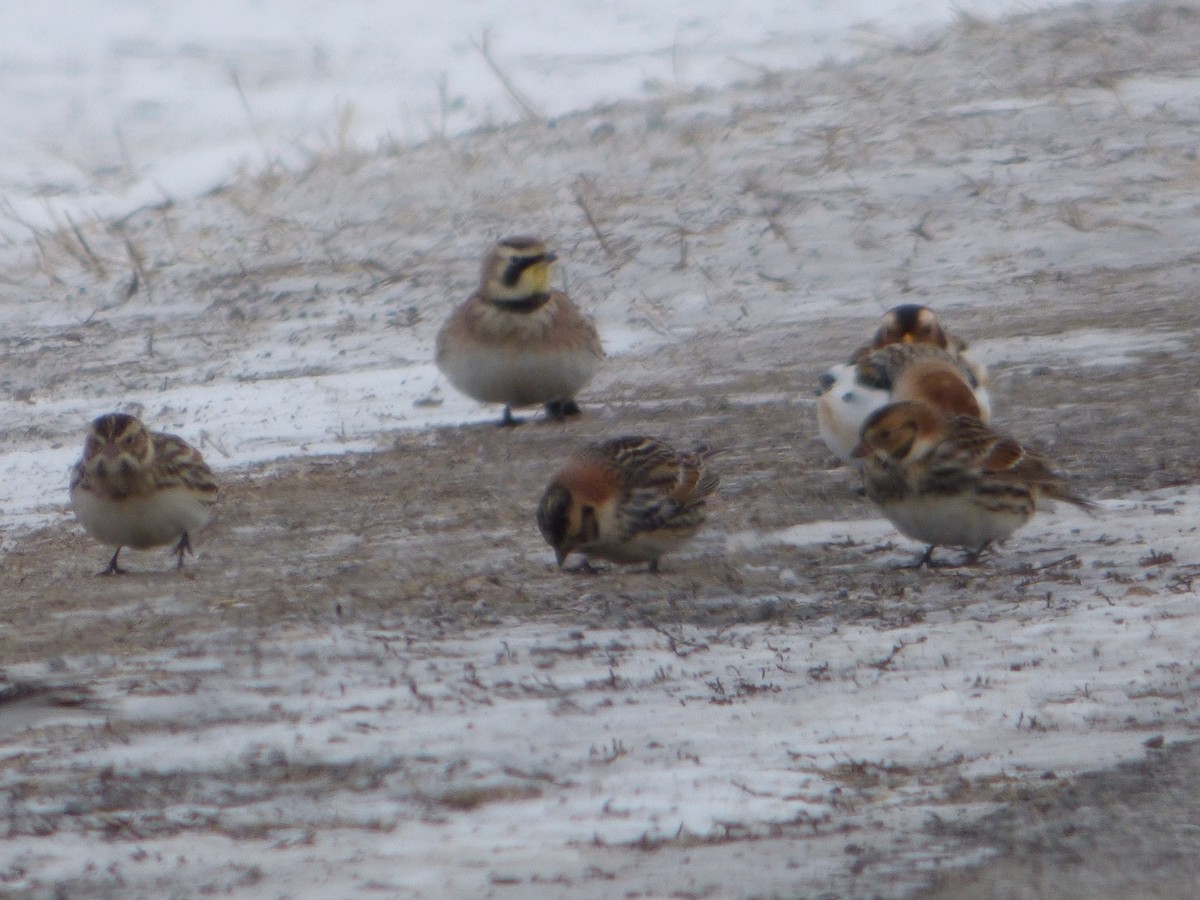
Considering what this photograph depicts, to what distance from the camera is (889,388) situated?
28.1ft

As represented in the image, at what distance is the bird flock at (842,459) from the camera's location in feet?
22.6

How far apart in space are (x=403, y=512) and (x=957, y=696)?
12.8 feet

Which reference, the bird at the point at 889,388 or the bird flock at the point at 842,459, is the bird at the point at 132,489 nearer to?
the bird flock at the point at 842,459

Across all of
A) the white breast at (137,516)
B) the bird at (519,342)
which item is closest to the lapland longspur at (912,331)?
the bird at (519,342)

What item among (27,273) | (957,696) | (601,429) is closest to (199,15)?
(27,273)

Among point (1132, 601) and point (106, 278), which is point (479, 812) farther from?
point (106, 278)

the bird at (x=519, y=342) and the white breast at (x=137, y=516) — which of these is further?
the bird at (x=519, y=342)

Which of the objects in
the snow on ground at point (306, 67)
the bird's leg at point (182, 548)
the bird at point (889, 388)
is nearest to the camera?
the bird's leg at point (182, 548)

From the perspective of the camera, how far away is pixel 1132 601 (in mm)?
5832

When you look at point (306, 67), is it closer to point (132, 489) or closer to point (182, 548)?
point (182, 548)

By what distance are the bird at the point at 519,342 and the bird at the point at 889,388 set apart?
2236 millimetres

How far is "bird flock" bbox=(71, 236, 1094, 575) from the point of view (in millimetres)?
6883

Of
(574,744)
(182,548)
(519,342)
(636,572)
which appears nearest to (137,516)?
(182,548)

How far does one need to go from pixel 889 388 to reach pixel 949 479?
69.0 inches
